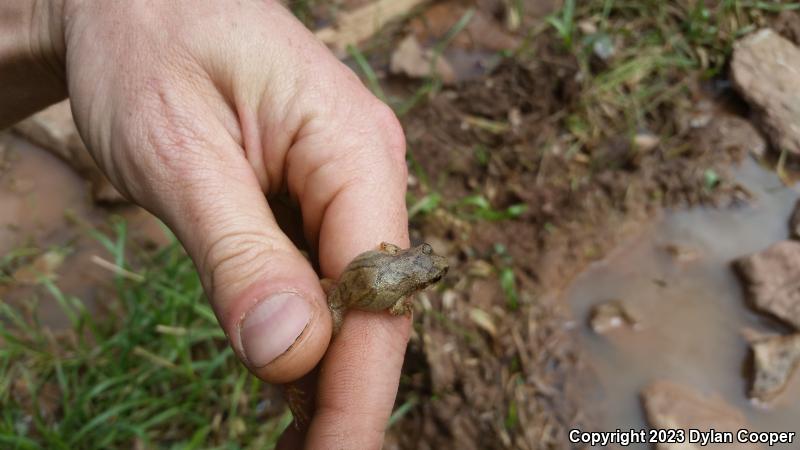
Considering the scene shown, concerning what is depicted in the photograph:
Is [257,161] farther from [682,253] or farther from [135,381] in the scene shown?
[682,253]

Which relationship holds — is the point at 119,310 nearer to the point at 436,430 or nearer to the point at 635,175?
the point at 436,430

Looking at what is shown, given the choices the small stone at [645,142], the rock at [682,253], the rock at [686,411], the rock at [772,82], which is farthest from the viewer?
the rock at [772,82]

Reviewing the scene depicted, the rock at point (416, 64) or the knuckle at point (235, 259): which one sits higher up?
the knuckle at point (235, 259)

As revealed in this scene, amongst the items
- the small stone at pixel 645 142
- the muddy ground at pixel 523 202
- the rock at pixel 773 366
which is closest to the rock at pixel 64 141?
the muddy ground at pixel 523 202

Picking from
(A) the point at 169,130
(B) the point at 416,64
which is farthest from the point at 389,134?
(B) the point at 416,64

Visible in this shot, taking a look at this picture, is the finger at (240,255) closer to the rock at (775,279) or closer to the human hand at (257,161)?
the human hand at (257,161)

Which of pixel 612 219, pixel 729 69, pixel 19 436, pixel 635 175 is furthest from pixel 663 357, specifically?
pixel 19 436
